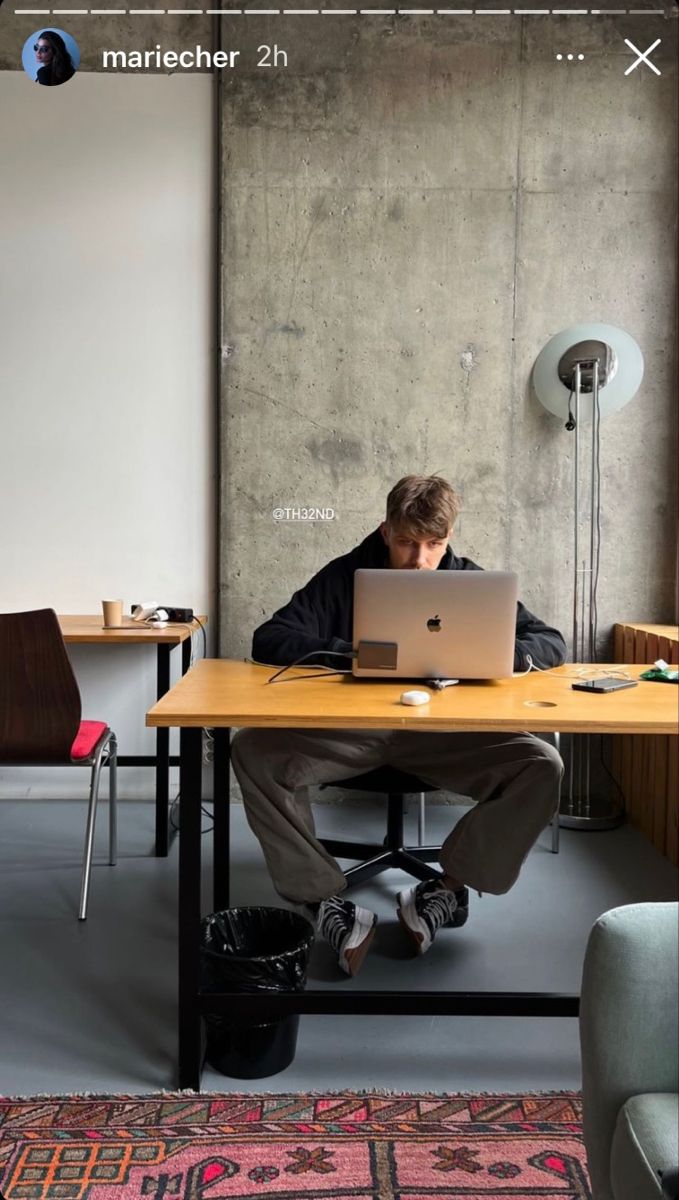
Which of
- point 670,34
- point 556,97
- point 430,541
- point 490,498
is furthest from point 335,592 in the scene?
point 670,34

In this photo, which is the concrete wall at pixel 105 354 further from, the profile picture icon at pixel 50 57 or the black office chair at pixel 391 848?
the black office chair at pixel 391 848

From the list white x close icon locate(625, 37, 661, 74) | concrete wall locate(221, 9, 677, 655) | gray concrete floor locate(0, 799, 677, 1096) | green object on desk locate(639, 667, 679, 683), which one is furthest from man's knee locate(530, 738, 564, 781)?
white x close icon locate(625, 37, 661, 74)

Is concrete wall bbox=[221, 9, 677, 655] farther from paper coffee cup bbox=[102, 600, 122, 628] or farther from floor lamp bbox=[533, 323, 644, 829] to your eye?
paper coffee cup bbox=[102, 600, 122, 628]

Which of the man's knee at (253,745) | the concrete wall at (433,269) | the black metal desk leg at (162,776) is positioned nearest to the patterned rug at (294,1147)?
the man's knee at (253,745)

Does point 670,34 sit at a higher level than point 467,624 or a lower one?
higher

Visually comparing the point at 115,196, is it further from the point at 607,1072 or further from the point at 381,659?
the point at 607,1072

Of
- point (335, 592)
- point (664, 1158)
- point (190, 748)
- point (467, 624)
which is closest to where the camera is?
point (664, 1158)

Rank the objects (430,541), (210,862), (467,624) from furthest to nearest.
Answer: (210,862) < (430,541) < (467,624)

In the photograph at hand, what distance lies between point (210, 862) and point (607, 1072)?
7.61 ft

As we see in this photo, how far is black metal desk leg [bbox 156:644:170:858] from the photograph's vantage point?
3.38 meters

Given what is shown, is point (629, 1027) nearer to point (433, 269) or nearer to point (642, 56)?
point (433, 269)

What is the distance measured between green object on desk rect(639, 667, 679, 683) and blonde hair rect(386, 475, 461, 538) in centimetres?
64

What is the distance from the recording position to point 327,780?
2.47 meters

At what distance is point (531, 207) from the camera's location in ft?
13.0
